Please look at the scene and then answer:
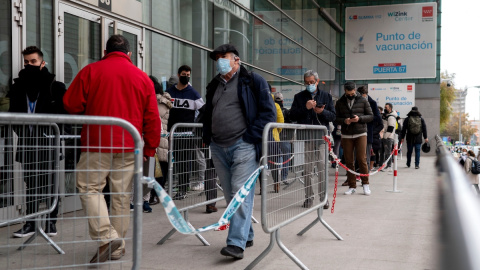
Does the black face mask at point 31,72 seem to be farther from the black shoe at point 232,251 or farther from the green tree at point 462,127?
the green tree at point 462,127

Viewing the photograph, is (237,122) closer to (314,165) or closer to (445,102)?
(314,165)

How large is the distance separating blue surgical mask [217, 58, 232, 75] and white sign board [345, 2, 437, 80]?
2360 cm

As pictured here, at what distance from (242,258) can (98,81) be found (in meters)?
1.97

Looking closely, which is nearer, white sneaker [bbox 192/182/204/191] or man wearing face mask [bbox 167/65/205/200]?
white sneaker [bbox 192/182/204/191]

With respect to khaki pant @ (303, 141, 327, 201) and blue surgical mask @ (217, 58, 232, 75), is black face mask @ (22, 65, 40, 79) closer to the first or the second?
blue surgical mask @ (217, 58, 232, 75)

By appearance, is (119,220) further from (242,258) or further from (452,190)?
(452,190)

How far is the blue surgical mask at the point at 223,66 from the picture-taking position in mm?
4992

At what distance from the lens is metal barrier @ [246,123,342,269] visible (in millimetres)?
4375

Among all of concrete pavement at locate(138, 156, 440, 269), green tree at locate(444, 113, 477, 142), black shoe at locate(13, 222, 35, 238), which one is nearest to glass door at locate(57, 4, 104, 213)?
black shoe at locate(13, 222, 35, 238)

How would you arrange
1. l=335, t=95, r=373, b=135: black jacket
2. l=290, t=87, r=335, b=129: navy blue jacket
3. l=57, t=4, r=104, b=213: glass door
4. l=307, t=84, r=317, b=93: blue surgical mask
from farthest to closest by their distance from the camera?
1. l=335, t=95, r=373, b=135: black jacket
2. l=290, t=87, r=335, b=129: navy blue jacket
3. l=307, t=84, r=317, b=93: blue surgical mask
4. l=57, t=4, r=104, b=213: glass door

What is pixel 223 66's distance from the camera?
4988 mm

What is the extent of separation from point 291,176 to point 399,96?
75.8 ft

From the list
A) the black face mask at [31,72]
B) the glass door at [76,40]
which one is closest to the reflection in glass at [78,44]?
the glass door at [76,40]

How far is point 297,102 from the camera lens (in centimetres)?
833
